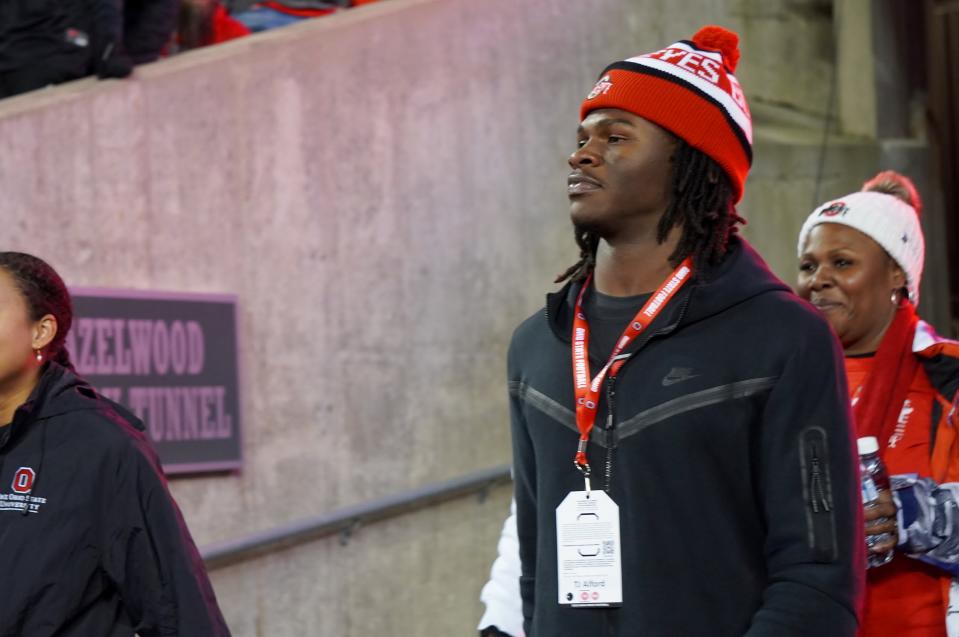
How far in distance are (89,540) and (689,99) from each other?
4.85ft

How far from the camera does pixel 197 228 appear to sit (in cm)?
621

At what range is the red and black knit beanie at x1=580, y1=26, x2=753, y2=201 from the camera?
8.13ft

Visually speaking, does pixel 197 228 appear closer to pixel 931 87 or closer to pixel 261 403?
pixel 261 403

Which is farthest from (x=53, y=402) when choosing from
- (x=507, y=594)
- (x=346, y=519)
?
(x=346, y=519)

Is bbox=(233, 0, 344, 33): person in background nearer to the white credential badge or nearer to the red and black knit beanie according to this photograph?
the red and black knit beanie

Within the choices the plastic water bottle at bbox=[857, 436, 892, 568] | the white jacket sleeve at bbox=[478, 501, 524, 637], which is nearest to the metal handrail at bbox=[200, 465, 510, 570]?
the white jacket sleeve at bbox=[478, 501, 524, 637]

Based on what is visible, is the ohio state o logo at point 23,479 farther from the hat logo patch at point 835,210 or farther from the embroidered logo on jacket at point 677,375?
the hat logo patch at point 835,210

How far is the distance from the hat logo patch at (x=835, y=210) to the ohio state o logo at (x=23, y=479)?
6.23 feet

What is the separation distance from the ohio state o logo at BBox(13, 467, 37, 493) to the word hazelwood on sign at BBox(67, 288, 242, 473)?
98.7 inches

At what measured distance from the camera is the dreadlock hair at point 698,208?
96.4 inches

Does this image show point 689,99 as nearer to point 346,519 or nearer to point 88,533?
point 88,533

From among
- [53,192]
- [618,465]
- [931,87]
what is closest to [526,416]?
[618,465]

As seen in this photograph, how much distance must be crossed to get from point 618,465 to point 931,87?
7286mm

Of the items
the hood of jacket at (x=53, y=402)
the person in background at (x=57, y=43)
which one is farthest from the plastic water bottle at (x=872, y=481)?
the person in background at (x=57, y=43)
